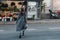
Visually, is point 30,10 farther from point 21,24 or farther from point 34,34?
point 21,24

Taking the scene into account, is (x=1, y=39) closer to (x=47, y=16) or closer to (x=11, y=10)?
(x=11, y=10)

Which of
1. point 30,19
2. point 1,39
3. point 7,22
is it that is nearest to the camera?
point 1,39

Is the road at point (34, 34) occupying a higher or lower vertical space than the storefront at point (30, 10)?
lower

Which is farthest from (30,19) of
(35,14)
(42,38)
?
(42,38)

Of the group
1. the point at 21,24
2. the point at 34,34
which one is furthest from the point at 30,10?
the point at 21,24

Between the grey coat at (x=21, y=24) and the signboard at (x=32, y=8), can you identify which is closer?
the grey coat at (x=21, y=24)

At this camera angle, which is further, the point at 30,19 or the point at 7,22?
the point at 30,19

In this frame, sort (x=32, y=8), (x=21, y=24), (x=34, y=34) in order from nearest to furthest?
(x=21, y=24) → (x=34, y=34) → (x=32, y=8)

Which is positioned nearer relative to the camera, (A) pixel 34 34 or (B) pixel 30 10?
(A) pixel 34 34

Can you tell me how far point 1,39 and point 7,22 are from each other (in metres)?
9.35

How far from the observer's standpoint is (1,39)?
13.9m

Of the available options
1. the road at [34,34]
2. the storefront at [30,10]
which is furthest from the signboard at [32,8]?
the road at [34,34]

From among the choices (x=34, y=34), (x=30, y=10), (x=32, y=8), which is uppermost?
(x=32, y=8)

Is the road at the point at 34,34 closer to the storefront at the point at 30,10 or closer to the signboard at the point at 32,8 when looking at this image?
the storefront at the point at 30,10
